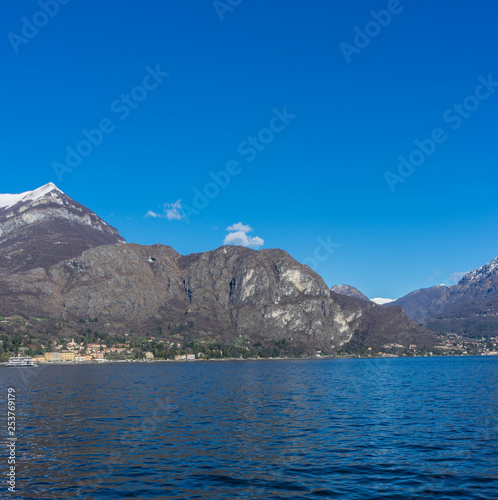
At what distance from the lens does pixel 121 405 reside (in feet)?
255

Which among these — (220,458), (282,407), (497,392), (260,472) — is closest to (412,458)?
(260,472)

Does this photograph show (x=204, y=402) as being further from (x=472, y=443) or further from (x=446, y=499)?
(x=446, y=499)

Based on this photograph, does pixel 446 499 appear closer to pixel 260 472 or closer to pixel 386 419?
pixel 260 472

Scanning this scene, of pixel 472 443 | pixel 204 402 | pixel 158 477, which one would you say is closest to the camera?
pixel 158 477

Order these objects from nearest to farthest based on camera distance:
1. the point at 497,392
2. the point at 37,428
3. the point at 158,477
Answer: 1. the point at 158,477
2. the point at 37,428
3. the point at 497,392

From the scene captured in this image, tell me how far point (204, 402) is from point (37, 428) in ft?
105

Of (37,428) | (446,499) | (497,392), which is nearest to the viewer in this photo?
(446,499)

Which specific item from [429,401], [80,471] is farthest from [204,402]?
[80,471]

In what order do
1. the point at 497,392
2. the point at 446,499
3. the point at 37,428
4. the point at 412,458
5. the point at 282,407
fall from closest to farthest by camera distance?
the point at 446,499 < the point at 412,458 < the point at 37,428 < the point at 282,407 < the point at 497,392

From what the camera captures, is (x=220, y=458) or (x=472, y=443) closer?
(x=220, y=458)

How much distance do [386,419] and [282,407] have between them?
61.3ft

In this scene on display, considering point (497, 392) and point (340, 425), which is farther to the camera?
point (497, 392)

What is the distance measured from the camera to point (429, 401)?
83.9 metres

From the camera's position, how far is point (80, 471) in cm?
3859
